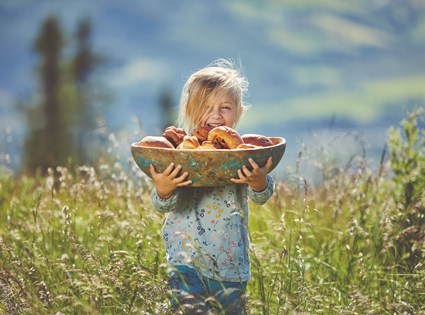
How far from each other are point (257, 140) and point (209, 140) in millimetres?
278

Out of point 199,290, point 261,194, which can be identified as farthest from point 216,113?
point 199,290

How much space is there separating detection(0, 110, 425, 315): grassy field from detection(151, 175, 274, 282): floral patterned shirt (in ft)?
0.51

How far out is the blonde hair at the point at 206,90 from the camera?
3.59m

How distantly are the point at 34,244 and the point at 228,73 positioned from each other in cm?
204

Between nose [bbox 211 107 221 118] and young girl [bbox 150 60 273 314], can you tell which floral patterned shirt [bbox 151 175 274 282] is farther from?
nose [bbox 211 107 221 118]

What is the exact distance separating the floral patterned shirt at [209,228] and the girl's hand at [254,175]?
0.14m

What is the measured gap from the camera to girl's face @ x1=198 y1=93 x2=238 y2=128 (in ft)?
11.6

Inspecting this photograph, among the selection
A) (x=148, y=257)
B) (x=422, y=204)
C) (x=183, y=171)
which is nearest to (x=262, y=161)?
(x=183, y=171)

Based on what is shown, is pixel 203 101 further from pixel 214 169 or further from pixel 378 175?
pixel 378 175

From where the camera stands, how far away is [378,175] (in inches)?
204

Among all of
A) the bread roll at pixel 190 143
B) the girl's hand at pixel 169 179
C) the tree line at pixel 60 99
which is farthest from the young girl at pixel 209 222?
the tree line at pixel 60 99

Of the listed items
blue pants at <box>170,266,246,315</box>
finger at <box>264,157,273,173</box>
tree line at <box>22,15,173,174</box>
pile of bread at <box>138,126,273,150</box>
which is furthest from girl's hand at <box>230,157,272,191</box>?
tree line at <box>22,15,173,174</box>

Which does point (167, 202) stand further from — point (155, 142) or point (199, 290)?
point (199, 290)

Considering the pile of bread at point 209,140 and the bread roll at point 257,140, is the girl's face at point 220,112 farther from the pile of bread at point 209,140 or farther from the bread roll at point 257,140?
the bread roll at point 257,140
